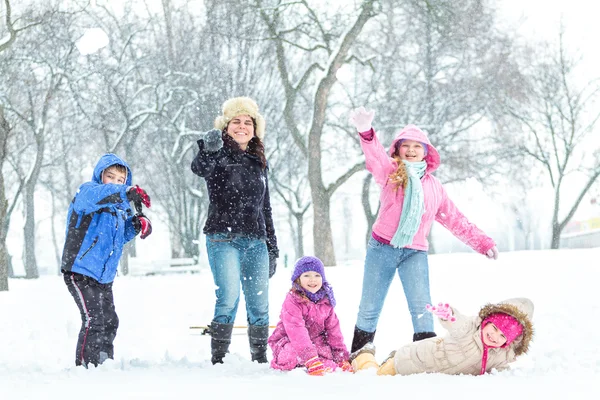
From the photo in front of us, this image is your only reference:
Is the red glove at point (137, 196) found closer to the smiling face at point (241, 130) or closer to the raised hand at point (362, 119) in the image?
the smiling face at point (241, 130)

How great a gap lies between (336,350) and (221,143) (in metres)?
1.74

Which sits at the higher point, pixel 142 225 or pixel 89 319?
pixel 142 225

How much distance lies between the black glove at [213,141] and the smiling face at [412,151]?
145 centimetres

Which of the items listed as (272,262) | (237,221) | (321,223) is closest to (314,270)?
(272,262)

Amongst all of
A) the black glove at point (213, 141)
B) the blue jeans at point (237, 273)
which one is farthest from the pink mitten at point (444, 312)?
the black glove at point (213, 141)

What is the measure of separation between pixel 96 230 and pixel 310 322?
1651mm

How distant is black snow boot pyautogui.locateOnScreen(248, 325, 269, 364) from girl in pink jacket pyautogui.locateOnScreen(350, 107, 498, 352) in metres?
0.70

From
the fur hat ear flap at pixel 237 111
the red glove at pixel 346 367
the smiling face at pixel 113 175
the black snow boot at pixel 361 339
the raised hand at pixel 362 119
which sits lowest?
the red glove at pixel 346 367

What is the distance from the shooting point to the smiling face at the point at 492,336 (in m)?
3.79

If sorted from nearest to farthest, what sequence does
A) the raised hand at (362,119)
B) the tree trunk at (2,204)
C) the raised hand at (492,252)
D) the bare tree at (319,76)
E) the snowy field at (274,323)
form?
the snowy field at (274,323), the raised hand at (362,119), the raised hand at (492,252), the tree trunk at (2,204), the bare tree at (319,76)

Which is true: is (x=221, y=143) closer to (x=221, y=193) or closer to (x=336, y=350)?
(x=221, y=193)

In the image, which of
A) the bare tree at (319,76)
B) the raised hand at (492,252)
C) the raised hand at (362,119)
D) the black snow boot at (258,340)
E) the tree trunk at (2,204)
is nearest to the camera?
the raised hand at (362,119)

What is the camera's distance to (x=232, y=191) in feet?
14.8

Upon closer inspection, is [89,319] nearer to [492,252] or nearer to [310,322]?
[310,322]
